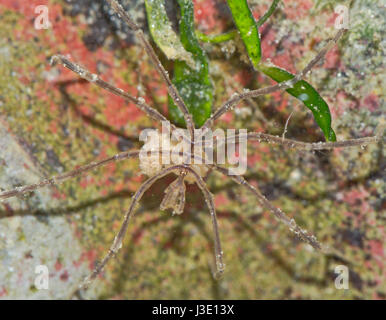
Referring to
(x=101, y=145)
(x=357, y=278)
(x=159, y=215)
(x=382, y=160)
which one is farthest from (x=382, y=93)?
(x=101, y=145)

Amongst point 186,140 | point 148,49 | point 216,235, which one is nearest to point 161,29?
point 148,49


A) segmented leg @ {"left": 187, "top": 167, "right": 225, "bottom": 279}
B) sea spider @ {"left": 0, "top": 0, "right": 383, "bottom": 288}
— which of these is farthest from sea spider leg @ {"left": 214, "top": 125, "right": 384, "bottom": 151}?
segmented leg @ {"left": 187, "top": 167, "right": 225, "bottom": 279}

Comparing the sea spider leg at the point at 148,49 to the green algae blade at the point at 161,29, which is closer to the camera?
the sea spider leg at the point at 148,49

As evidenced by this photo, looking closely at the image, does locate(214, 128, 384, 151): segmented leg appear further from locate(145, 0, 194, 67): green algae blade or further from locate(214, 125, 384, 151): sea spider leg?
locate(145, 0, 194, 67): green algae blade

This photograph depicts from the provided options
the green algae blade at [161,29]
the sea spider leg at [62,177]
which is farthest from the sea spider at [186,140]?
the green algae blade at [161,29]

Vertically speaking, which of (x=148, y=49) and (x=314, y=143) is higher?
(x=148, y=49)

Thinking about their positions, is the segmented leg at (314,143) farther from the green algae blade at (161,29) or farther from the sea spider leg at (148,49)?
the green algae blade at (161,29)

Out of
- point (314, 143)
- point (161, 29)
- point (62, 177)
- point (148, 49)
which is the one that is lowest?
point (62, 177)

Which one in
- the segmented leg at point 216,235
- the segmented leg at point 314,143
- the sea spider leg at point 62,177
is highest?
the segmented leg at point 314,143

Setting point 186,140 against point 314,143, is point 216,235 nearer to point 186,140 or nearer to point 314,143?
point 186,140

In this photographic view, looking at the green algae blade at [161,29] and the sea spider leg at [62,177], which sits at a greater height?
the green algae blade at [161,29]
